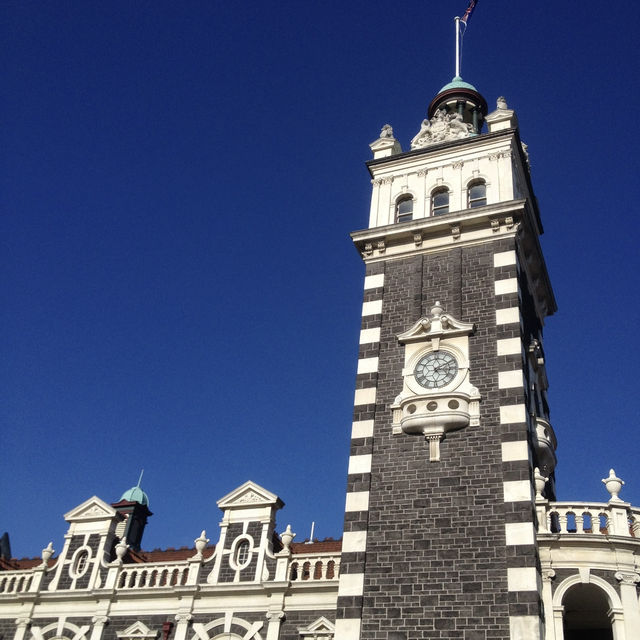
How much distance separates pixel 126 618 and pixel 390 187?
1958cm

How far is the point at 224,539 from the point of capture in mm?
28125

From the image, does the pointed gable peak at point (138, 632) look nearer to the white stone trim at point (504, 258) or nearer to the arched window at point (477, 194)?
the white stone trim at point (504, 258)

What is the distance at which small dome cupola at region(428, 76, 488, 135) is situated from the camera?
35.5 m

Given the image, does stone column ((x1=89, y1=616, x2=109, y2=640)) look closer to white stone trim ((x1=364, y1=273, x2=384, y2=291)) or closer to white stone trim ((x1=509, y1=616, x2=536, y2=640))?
white stone trim ((x1=509, y1=616, x2=536, y2=640))

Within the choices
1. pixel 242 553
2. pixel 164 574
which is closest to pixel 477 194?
pixel 242 553

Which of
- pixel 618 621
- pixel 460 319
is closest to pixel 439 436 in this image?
pixel 460 319

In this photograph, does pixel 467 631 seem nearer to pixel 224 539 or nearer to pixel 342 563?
pixel 342 563

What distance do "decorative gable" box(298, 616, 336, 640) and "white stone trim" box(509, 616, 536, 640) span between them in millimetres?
6641

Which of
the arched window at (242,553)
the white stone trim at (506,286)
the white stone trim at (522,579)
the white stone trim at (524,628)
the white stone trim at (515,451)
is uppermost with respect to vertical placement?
the white stone trim at (506,286)

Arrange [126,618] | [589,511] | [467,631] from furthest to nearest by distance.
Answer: [126,618], [589,511], [467,631]

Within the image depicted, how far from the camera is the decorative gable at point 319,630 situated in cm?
2445

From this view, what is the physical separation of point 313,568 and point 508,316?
10.8 m

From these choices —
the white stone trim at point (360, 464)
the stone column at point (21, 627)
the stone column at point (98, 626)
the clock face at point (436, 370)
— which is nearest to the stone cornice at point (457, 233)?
the clock face at point (436, 370)

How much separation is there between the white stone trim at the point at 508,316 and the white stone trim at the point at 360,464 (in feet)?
20.9
